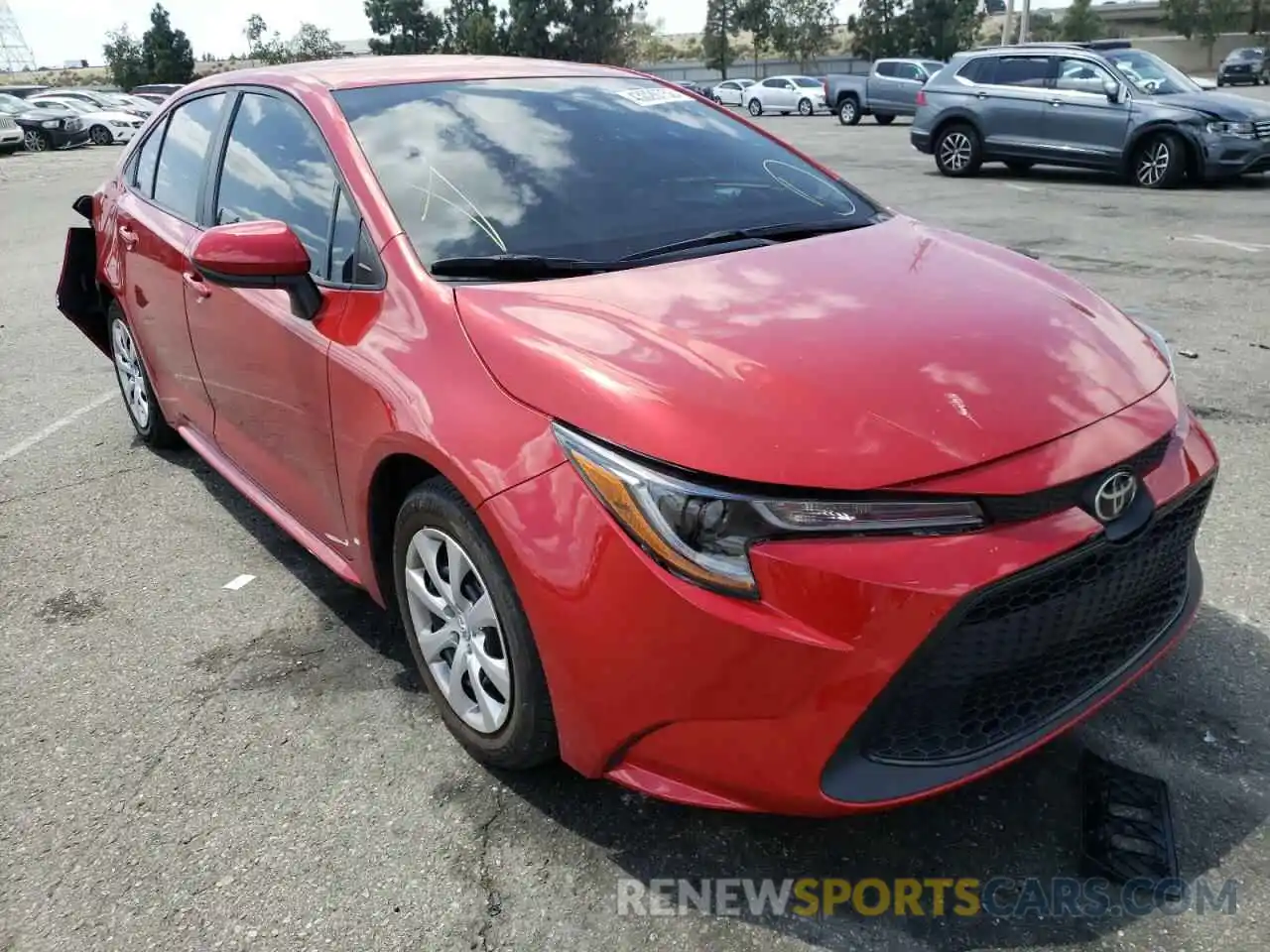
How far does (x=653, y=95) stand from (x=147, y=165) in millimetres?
2236

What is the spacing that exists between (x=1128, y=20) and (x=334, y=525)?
312 feet

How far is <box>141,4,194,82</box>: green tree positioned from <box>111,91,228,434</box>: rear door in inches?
3163

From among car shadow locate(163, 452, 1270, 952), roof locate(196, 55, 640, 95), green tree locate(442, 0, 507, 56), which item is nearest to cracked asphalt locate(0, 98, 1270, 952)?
car shadow locate(163, 452, 1270, 952)

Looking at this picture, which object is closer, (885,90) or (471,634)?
(471,634)

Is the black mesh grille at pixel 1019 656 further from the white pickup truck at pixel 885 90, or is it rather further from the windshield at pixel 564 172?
the white pickup truck at pixel 885 90

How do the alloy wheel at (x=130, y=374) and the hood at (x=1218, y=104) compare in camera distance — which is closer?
the alloy wheel at (x=130, y=374)

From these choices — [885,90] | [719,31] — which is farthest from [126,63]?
[885,90]

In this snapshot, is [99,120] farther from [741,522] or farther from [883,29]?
[883,29]

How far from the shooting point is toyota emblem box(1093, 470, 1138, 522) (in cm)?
195

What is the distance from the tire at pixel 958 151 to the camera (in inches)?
522

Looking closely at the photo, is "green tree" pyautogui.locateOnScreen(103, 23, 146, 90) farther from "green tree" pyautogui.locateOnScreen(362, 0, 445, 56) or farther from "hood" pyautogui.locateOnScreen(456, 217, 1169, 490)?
"hood" pyautogui.locateOnScreen(456, 217, 1169, 490)

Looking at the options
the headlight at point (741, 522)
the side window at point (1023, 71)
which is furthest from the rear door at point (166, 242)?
the side window at point (1023, 71)

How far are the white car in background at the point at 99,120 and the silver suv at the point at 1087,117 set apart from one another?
24679 millimetres

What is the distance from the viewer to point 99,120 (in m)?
29.7
